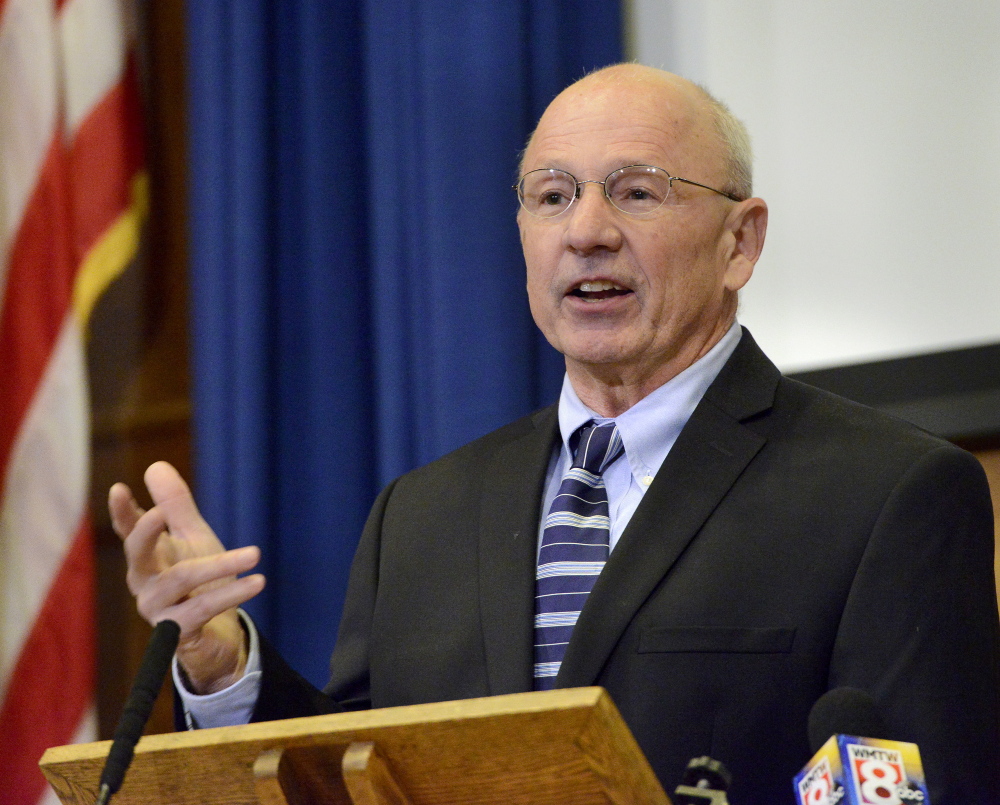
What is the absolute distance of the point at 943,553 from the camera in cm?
147

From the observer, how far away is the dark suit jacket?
1.42 meters

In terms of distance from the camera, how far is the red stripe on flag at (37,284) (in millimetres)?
2672

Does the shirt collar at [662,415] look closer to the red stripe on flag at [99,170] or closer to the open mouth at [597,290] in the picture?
the open mouth at [597,290]

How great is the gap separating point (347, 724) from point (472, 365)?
160 cm

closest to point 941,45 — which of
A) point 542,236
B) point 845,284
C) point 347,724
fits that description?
point 845,284

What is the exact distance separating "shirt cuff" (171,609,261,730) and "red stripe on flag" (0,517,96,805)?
1150 mm

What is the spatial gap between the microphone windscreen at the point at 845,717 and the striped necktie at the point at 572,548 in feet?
2.22

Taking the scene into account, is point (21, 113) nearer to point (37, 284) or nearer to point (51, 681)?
point (37, 284)

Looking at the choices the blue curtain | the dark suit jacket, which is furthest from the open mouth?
the blue curtain

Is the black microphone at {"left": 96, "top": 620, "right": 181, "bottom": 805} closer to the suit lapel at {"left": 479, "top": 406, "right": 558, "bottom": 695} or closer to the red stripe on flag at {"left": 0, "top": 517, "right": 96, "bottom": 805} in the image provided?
the suit lapel at {"left": 479, "top": 406, "right": 558, "bottom": 695}

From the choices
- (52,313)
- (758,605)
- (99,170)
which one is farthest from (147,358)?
(758,605)

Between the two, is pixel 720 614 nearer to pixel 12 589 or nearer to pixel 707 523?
pixel 707 523

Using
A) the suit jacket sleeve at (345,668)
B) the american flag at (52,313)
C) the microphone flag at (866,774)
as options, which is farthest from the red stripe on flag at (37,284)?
the microphone flag at (866,774)

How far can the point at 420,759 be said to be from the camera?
97 centimetres
